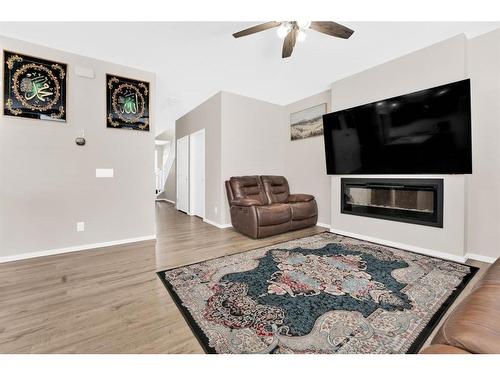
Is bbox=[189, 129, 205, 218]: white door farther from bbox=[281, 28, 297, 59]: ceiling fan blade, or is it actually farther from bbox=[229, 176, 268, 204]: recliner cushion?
bbox=[281, 28, 297, 59]: ceiling fan blade

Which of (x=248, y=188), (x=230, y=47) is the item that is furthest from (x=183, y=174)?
(x=230, y=47)

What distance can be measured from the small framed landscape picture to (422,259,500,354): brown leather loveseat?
12.2 feet

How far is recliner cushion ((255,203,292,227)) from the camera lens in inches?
134

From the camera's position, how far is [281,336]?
1.35 metres

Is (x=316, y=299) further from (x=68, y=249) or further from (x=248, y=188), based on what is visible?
(x=68, y=249)

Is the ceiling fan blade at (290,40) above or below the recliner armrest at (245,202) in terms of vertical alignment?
above

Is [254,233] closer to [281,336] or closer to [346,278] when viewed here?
[346,278]

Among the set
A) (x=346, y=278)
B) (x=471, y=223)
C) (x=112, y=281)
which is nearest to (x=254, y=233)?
(x=346, y=278)

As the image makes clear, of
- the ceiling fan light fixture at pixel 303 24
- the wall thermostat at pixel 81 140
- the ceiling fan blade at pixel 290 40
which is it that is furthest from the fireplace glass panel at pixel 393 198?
the wall thermostat at pixel 81 140

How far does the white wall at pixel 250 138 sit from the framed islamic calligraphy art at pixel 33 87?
7.87 ft

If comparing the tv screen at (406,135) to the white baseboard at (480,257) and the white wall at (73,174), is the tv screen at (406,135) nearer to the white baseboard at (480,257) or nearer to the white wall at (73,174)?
the white baseboard at (480,257)

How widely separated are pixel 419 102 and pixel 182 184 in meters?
5.29

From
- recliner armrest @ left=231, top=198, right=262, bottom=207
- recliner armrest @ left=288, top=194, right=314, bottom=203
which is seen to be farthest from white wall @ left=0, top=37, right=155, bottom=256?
recliner armrest @ left=288, top=194, right=314, bottom=203

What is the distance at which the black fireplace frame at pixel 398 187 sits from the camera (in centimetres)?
269
